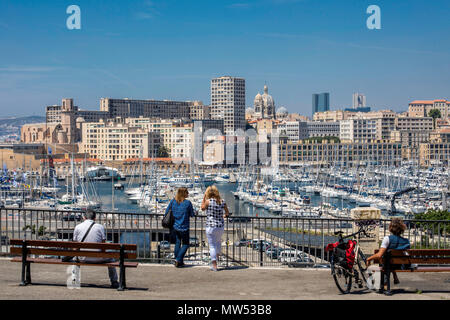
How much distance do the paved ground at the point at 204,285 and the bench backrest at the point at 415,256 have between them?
0.36 m

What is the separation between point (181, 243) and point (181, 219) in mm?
378

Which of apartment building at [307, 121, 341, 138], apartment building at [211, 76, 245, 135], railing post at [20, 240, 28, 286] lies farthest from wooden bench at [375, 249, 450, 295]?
apartment building at [307, 121, 341, 138]

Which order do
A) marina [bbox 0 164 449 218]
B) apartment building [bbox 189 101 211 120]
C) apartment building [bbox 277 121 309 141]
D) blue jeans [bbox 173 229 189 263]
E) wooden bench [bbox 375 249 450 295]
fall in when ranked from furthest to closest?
apartment building [bbox 189 101 211 120] → apartment building [bbox 277 121 309 141] → marina [bbox 0 164 449 218] → blue jeans [bbox 173 229 189 263] → wooden bench [bbox 375 249 450 295]

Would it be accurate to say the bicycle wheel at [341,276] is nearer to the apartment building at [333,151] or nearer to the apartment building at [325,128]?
the apartment building at [333,151]

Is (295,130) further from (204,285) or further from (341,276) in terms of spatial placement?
(204,285)

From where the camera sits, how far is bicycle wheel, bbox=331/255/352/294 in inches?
282

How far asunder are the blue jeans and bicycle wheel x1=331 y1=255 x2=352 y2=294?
2044mm

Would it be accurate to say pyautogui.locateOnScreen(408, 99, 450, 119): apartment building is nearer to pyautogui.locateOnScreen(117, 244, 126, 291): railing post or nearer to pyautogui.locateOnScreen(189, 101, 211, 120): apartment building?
pyautogui.locateOnScreen(189, 101, 211, 120): apartment building

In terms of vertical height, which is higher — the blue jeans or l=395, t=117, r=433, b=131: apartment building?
l=395, t=117, r=433, b=131: apartment building

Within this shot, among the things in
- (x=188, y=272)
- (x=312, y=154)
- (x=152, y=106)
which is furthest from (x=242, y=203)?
(x=152, y=106)

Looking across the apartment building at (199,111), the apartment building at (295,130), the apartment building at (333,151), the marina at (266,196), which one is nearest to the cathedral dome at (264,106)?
the apartment building at (199,111)

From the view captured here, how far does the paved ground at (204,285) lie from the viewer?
22.8 ft

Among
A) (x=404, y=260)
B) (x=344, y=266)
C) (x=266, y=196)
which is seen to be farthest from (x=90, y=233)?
(x=266, y=196)
